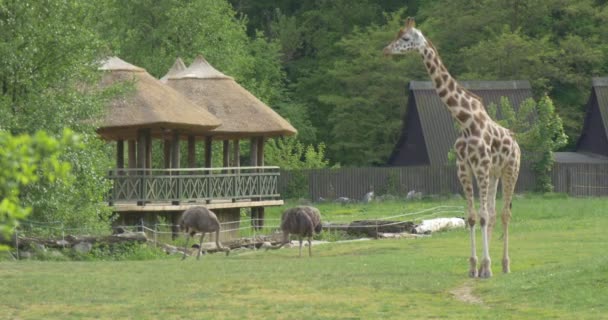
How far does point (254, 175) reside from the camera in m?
42.9

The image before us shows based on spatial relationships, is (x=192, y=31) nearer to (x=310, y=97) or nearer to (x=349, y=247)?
(x=310, y=97)

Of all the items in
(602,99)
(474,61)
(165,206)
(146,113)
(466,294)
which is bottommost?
(466,294)

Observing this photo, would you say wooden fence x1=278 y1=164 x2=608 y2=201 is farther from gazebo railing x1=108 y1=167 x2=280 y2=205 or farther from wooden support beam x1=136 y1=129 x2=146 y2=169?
wooden support beam x1=136 y1=129 x2=146 y2=169

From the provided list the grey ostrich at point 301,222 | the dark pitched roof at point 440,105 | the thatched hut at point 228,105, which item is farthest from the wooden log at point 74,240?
the dark pitched roof at point 440,105

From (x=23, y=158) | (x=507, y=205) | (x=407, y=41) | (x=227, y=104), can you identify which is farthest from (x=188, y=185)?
(x=23, y=158)

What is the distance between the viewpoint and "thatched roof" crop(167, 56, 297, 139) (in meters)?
43.3

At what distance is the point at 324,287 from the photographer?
19.4 metres

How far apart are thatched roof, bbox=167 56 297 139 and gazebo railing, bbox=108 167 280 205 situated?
1.27 m

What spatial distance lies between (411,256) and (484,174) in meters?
5.55

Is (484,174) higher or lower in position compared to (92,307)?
higher

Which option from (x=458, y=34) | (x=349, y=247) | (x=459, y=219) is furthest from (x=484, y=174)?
(x=458, y=34)

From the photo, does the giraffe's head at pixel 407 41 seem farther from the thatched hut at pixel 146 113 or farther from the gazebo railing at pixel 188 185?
the gazebo railing at pixel 188 185

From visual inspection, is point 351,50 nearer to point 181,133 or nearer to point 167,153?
point 167,153

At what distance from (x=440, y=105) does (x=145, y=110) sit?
25.4 m
